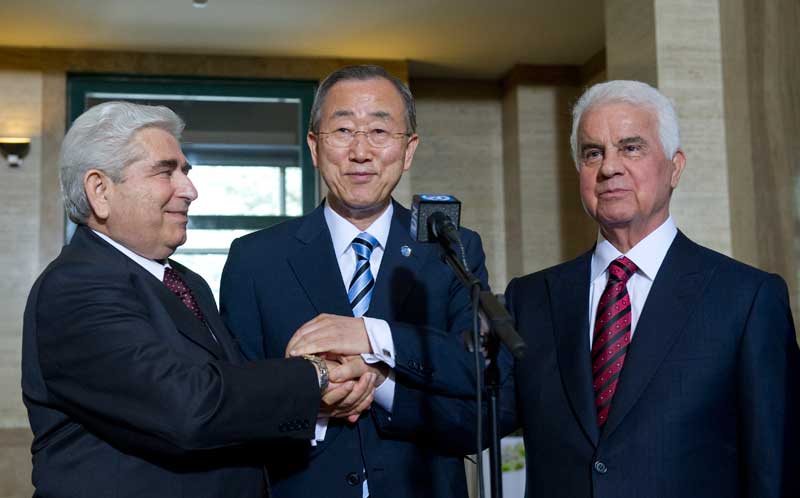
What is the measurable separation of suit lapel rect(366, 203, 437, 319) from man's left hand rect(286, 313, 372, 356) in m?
0.15

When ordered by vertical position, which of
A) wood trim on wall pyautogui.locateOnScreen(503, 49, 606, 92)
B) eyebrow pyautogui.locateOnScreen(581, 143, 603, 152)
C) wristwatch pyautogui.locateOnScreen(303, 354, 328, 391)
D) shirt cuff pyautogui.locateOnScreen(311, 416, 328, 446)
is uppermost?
wood trim on wall pyautogui.locateOnScreen(503, 49, 606, 92)

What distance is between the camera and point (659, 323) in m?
1.93

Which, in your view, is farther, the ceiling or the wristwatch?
the ceiling

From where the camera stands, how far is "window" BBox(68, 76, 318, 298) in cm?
873

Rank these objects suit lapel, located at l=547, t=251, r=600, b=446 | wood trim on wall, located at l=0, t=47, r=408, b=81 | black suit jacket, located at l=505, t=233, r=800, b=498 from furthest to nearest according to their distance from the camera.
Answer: wood trim on wall, located at l=0, t=47, r=408, b=81 → suit lapel, located at l=547, t=251, r=600, b=446 → black suit jacket, located at l=505, t=233, r=800, b=498

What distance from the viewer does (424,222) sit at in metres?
1.71

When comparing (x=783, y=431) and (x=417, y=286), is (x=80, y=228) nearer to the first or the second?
(x=417, y=286)

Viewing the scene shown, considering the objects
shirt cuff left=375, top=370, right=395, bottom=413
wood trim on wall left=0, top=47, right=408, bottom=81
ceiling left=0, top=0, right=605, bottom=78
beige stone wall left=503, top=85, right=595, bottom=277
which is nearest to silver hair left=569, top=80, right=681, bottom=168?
shirt cuff left=375, top=370, right=395, bottom=413

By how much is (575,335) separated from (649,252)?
26 cm

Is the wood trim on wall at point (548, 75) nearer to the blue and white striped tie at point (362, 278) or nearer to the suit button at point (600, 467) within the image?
the blue and white striped tie at point (362, 278)

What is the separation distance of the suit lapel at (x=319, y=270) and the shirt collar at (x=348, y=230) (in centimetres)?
3

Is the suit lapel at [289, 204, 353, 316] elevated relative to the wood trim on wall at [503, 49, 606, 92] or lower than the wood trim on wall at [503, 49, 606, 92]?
lower

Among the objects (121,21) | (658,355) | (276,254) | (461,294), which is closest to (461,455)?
(461,294)

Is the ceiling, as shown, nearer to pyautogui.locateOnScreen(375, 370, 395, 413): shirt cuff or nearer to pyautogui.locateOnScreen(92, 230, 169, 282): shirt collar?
pyautogui.locateOnScreen(92, 230, 169, 282): shirt collar
